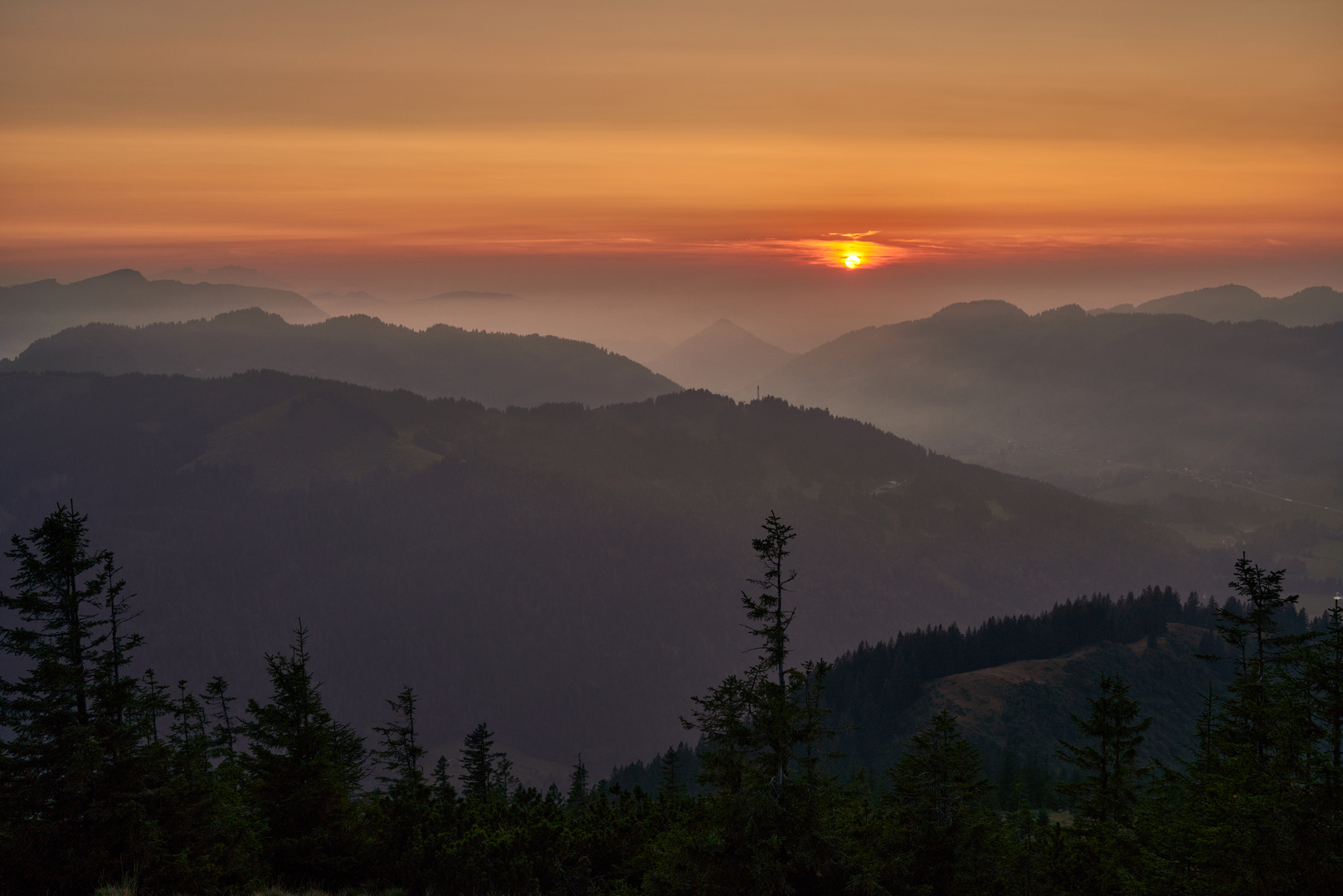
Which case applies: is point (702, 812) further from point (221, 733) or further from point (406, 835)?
point (221, 733)

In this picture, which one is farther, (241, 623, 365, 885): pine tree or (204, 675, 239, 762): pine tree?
(204, 675, 239, 762): pine tree

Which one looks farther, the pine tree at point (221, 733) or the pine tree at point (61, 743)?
the pine tree at point (221, 733)

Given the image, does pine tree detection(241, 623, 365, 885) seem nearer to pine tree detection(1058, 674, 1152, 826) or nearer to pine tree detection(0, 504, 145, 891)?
pine tree detection(0, 504, 145, 891)

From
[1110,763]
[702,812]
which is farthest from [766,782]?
[1110,763]

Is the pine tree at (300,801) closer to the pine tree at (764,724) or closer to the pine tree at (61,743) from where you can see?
the pine tree at (61,743)

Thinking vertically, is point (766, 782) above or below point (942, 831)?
above

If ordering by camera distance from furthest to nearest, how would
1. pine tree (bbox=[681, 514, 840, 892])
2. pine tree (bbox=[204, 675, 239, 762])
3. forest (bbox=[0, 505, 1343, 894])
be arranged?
pine tree (bbox=[204, 675, 239, 762]), pine tree (bbox=[681, 514, 840, 892]), forest (bbox=[0, 505, 1343, 894])

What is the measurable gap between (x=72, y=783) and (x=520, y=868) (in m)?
17.5

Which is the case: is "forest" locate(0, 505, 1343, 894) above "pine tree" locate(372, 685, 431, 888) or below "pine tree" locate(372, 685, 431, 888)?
above

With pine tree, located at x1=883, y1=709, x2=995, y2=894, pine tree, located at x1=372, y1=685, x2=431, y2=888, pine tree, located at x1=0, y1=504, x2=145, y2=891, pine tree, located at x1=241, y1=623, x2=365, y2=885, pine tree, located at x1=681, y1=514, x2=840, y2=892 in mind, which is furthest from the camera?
pine tree, located at x1=372, y1=685, x2=431, y2=888

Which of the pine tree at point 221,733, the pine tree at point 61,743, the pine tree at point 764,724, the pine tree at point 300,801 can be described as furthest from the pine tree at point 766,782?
the pine tree at point 221,733

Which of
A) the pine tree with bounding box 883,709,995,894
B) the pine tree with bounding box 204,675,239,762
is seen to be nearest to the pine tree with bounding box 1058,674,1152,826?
the pine tree with bounding box 883,709,995,894

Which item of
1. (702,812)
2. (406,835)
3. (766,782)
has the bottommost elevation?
(406,835)

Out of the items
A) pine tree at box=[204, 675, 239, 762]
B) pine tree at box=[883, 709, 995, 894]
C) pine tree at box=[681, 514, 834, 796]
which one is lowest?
pine tree at box=[204, 675, 239, 762]
